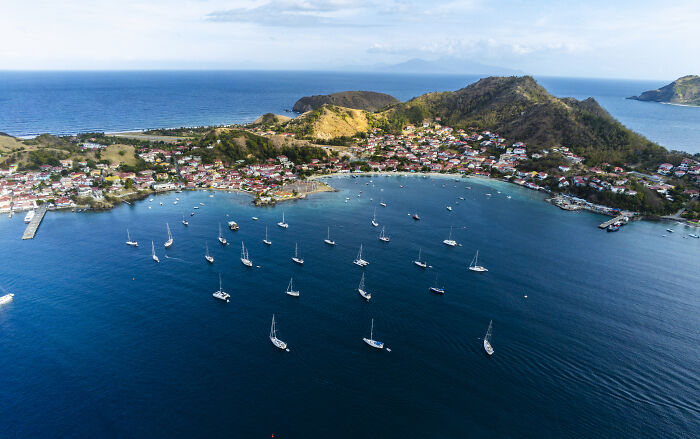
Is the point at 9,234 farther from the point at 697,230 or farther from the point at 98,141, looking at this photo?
the point at 697,230

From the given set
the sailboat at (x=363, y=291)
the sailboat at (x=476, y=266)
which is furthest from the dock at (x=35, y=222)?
the sailboat at (x=476, y=266)

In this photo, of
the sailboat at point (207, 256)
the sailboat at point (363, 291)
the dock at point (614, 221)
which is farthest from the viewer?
the dock at point (614, 221)

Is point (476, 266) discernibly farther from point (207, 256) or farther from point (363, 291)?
point (207, 256)

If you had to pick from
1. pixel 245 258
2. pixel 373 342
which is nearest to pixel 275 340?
pixel 373 342

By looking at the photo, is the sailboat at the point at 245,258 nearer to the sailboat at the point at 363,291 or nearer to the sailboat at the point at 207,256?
the sailboat at the point at 207,256

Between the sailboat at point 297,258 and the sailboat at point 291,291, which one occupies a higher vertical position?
the sailboat at point 297,258

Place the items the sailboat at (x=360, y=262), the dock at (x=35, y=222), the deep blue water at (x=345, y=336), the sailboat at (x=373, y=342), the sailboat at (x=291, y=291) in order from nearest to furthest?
the deep blue water at (x=345, y=336) → the sailboat at (x=373, y=342) → the sailboat at (x=291, y=291) → the sailboat at (x=360, y=262) → the dock at (x=35, y=222)
